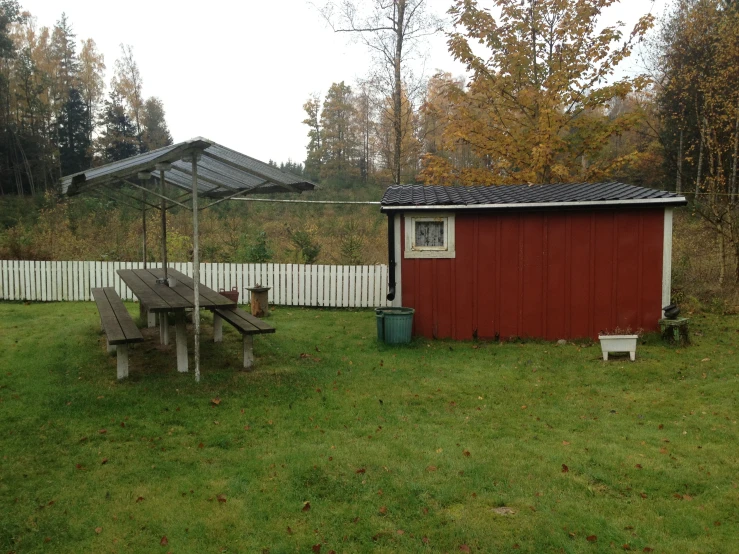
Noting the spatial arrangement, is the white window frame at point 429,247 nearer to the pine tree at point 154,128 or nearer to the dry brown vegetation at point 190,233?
the dry brown vegetation at point 190,233

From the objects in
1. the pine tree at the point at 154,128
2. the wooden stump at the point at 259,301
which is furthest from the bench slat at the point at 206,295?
the pine tree at the point at 154,128

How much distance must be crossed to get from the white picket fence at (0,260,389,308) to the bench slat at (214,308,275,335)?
488cm

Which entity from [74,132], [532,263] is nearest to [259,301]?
[532,263]

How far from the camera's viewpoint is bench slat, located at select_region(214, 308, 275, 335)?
6.35m

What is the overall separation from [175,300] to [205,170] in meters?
2.27

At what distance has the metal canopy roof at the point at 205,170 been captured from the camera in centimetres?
568

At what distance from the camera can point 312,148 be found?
133 ft

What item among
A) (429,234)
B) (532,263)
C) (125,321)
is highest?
(429,234)

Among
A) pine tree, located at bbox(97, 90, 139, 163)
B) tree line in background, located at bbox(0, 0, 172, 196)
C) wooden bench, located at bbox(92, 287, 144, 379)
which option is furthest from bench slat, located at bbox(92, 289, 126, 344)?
pine tree, located at bbox(97, 90, 139, 163)

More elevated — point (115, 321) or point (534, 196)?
point (534, 196)

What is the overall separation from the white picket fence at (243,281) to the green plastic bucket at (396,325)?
3699mm

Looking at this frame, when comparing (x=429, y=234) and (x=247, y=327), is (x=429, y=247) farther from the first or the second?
(x=247, y=327)

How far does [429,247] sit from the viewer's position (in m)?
9.01

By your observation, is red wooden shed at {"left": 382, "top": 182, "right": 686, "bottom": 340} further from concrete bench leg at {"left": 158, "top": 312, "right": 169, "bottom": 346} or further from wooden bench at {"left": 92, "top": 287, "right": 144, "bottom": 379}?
wooden bench at {"left": 92, "top": 287, "right": 144, "bottom": 379}
